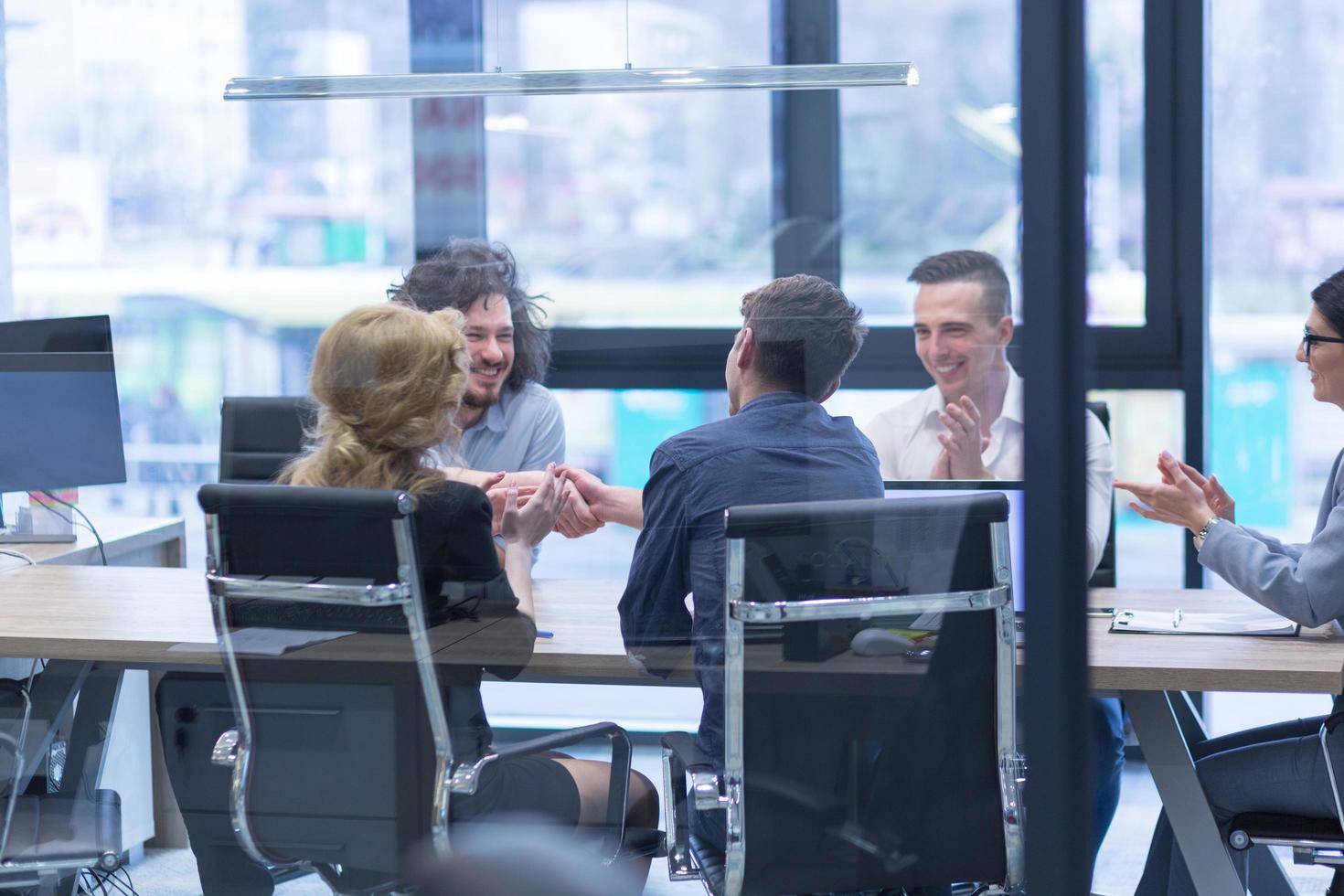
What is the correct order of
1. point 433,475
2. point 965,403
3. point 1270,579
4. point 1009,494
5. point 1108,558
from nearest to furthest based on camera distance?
point 1009,494, point 965,403, point 433,475, point 1270,579, point 1108,558

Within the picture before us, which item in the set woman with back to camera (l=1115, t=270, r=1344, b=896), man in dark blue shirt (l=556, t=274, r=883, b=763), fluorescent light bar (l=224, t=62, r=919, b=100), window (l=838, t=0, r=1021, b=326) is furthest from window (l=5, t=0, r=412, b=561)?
woman with back to camera (l=1115, t=270, r=1344, b=896)

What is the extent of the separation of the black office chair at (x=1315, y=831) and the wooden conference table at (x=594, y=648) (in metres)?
0.05

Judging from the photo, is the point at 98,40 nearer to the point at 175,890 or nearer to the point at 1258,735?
the point at 175,890

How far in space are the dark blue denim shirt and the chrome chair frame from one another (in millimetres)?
241

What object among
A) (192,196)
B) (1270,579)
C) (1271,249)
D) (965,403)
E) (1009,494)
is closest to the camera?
(1009,494)

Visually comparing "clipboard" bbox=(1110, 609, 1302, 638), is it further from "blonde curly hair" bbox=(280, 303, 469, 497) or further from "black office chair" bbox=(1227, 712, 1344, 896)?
"blonde curly hair" bbox=(280, 303, 469, 497)

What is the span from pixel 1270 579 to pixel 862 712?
742 millimetres

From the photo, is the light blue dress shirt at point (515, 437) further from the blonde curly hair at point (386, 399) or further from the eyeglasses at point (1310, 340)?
the eyeglasses at point (1310, 340)

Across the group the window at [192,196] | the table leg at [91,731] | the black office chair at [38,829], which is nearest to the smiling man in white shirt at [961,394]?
the window at [192,196]

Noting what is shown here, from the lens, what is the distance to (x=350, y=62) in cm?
161

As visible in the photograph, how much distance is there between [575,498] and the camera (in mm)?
1542

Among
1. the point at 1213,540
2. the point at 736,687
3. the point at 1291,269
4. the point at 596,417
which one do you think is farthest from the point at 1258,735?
the point at 596,417

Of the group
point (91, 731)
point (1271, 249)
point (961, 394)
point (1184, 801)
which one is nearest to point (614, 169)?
point (961, 394)

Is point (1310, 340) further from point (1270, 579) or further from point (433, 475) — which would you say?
point (433, 475)
